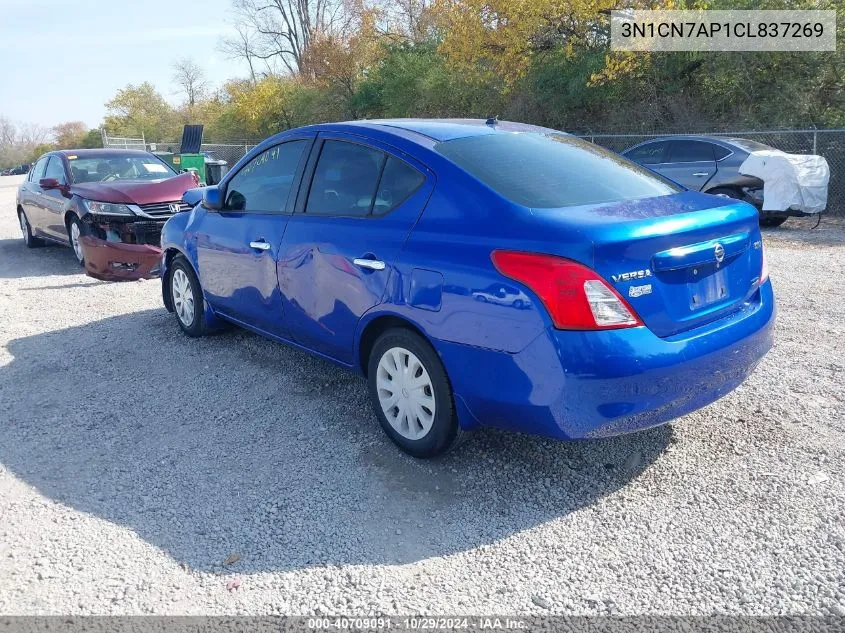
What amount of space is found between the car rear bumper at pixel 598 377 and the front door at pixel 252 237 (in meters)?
1.76

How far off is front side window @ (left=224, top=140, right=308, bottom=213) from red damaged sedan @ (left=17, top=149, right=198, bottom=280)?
387 cm

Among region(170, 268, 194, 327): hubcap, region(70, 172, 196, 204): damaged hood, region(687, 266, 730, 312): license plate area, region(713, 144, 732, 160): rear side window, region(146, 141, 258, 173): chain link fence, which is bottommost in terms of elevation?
region(170, 268, 194, 327): hubcap

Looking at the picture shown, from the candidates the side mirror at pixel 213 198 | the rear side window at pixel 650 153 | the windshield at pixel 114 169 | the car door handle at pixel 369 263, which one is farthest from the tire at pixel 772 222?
the car door handle at pixel 369 263

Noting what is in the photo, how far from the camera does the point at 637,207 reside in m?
3.35

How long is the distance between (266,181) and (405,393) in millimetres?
2056

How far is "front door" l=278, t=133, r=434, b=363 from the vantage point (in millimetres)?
3703

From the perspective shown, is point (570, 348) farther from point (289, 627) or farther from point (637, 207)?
point (289, 627)

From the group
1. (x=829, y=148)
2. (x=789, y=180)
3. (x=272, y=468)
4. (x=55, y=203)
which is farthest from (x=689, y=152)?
(x=272, y=468)

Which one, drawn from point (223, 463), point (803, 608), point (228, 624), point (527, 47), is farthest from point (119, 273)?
point (527, 47)

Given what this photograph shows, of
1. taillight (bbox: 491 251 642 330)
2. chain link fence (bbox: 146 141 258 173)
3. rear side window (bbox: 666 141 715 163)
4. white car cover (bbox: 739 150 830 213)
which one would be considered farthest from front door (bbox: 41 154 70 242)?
chain link fence (bbox: 146 141 258 173)

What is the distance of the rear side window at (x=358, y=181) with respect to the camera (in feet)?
12.4

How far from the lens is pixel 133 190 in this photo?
880cm

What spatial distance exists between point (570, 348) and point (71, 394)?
366 centimetres

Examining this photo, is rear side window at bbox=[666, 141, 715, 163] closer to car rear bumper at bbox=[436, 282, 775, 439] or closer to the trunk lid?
the trunk lid
